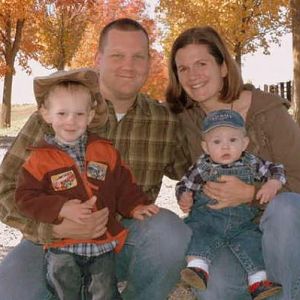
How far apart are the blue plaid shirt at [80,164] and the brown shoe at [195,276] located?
0.43m

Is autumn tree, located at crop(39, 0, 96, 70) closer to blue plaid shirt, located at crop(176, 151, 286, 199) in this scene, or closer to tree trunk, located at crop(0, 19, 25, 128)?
tree trunk, located at crop(0, 19, 25, 128)

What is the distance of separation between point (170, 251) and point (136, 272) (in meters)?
0.24

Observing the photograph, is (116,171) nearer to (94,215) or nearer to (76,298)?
(94,215)

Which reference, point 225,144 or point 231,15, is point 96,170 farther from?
point 231,15

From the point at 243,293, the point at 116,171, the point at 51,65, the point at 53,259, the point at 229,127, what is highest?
the point at 51,65

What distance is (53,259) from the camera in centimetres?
304

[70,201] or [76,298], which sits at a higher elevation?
[70,201]

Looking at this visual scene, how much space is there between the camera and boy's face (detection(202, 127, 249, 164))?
3408 mm

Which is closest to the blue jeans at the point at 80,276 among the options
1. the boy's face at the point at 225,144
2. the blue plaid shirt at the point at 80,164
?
the blue plaid shirt at the point at 80,164

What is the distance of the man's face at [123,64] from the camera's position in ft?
12.3

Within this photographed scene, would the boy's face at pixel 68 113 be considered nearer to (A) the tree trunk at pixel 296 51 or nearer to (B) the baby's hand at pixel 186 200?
(B) the baby's hand at pixel 186 200

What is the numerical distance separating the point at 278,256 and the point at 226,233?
0.40 meters

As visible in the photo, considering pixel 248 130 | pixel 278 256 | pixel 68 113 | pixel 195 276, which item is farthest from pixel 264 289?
pixel 68 113

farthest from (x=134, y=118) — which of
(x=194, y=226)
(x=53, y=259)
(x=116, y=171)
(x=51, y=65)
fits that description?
(x=51, y=65)
